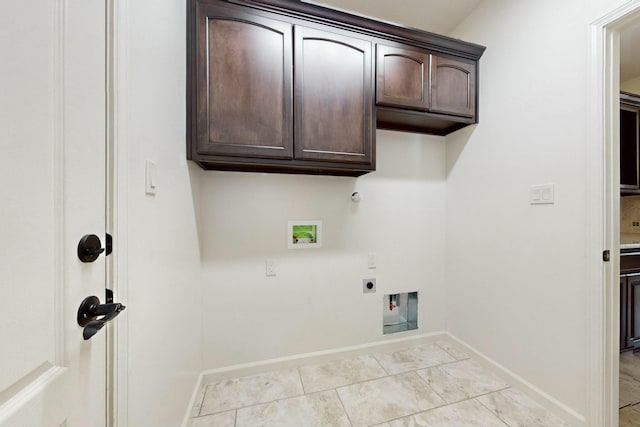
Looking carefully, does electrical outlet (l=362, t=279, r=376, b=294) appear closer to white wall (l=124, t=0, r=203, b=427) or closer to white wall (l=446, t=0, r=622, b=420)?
white wall (l=446, t=0, r=622, b=420)

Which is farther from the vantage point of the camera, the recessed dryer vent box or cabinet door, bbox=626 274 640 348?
the recessed dryer vent box

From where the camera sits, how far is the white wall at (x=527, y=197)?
1.40 metres

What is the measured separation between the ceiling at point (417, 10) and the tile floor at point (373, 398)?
9.16 ft

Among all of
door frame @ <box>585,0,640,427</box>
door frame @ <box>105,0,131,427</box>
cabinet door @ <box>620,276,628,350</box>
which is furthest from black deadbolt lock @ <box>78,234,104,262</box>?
cabinet door @ <box>620,276,628,350</box>

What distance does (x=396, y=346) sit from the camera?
6.97ft

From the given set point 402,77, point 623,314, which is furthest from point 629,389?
point 402,77

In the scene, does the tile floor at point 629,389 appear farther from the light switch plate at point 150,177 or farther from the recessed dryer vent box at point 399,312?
the light switch plate at point 150,177

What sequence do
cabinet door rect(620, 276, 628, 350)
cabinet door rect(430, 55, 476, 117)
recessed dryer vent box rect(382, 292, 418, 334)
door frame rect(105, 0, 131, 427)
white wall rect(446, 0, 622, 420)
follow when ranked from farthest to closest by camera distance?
recessed dryer vent box rect(382, 292, 418, 334)
cabinet door rect(620, 276, 628, 350)
cabinet door rect(430, 55, 476, 117)
white wall rect(446, 0, 622, 420)
door frame rect(105, 0, 131, 427)

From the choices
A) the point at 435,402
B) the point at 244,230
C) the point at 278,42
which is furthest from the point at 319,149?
the point at 435,402

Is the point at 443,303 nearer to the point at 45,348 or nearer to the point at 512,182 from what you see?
the point at 512,182

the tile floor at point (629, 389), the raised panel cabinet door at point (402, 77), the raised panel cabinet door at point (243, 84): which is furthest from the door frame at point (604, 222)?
the raised panel cabinet door at point (243, 84)

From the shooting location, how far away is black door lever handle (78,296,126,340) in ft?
1.84

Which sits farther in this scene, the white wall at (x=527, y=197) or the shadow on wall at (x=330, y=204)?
the shadow on wall at (x=330, y=204)

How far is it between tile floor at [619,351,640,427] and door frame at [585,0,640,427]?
0.27 metres
